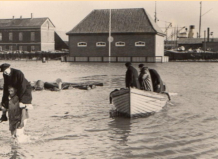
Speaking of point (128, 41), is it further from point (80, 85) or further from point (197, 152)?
point (197, 152)

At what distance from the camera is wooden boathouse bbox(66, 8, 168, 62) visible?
5050 cm

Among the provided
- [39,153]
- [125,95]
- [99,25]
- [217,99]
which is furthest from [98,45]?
[39,153]

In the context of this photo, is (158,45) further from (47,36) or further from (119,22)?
(47,36)

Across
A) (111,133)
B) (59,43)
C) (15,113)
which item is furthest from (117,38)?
(15,113)

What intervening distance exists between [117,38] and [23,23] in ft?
105

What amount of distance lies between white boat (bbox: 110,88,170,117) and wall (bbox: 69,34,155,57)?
38.2 metres

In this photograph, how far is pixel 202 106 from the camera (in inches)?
564

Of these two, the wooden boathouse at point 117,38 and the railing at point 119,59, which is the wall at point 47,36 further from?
the railing at point 119,59

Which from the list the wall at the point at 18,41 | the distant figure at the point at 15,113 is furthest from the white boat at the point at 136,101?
the wall at the point at 18,41

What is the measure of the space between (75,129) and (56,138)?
1150mm

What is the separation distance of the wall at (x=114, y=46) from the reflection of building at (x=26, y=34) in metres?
23.4

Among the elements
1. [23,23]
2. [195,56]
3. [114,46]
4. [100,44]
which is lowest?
[195,56]

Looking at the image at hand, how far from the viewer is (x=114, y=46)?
5181 centimetres

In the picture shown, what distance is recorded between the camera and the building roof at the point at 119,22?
5119cm
